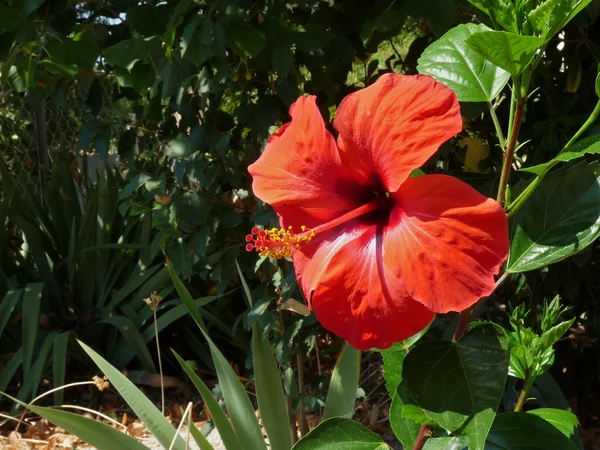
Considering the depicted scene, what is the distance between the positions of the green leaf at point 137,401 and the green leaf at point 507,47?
3.48 feet

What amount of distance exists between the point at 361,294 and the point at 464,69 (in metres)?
0.31

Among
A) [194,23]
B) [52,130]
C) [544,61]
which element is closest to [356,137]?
[194,23]

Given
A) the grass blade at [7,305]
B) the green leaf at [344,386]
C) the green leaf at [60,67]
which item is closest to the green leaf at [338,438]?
the green leaf at [344,386]

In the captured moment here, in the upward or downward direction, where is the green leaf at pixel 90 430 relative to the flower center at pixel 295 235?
downward

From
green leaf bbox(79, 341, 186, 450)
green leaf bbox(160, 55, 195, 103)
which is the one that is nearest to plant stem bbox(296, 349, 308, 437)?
green leaf bbox(79, 341, 186, 450)

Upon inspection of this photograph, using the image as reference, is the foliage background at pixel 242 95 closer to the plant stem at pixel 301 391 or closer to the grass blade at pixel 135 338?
the plant stem at pixel 301 391

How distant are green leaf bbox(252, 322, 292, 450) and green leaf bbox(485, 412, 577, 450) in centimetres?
77

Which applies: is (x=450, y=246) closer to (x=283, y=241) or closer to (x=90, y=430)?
(x=283, y=241)

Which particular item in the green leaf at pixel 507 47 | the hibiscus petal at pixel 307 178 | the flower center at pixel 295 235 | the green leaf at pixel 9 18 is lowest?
the flower center at pixel 295 235

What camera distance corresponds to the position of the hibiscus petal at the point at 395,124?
0.71 metres

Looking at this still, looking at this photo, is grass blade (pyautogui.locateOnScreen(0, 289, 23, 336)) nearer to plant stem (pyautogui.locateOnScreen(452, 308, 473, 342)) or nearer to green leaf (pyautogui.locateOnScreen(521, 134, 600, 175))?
plant stem (pyautogui.locateOnScreen(452, 308, 473, 342))

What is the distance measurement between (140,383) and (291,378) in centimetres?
99

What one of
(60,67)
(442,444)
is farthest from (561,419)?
(60,67)

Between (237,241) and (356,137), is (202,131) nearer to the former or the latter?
(237,241)
